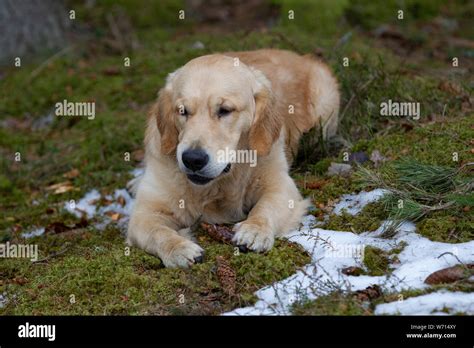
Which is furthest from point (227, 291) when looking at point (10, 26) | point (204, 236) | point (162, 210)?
point (10, 26)

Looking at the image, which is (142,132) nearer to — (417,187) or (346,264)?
(417,187)

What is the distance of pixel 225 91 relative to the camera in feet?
16.3

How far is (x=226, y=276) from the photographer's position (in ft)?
14.3

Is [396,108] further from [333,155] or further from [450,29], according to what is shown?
[450,29]

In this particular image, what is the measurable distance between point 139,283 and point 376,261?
4.70 ft

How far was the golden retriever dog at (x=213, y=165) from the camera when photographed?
15.5ft

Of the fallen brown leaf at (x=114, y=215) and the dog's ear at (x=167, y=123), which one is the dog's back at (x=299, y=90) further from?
the fallen brown leaf at (x=114, y=215)

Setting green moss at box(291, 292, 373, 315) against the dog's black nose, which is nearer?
green moss at box(291, 292, 373, 315)

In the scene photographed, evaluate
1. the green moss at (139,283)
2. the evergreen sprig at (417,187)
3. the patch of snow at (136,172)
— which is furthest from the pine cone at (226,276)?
the patch of snow at (136,172)

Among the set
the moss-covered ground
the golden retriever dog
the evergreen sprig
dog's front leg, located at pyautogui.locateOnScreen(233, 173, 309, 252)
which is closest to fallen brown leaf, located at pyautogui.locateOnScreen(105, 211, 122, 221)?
the moss-covered ground

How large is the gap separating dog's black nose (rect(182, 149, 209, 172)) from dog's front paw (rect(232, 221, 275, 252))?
1.63 ft

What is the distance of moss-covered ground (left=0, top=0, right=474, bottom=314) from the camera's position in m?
4.42

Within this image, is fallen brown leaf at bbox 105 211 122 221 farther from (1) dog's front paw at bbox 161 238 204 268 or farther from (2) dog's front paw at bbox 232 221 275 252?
(2) dog's front paw at bbox 232 221 275 252

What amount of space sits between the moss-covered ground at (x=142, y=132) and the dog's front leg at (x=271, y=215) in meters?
0.12
